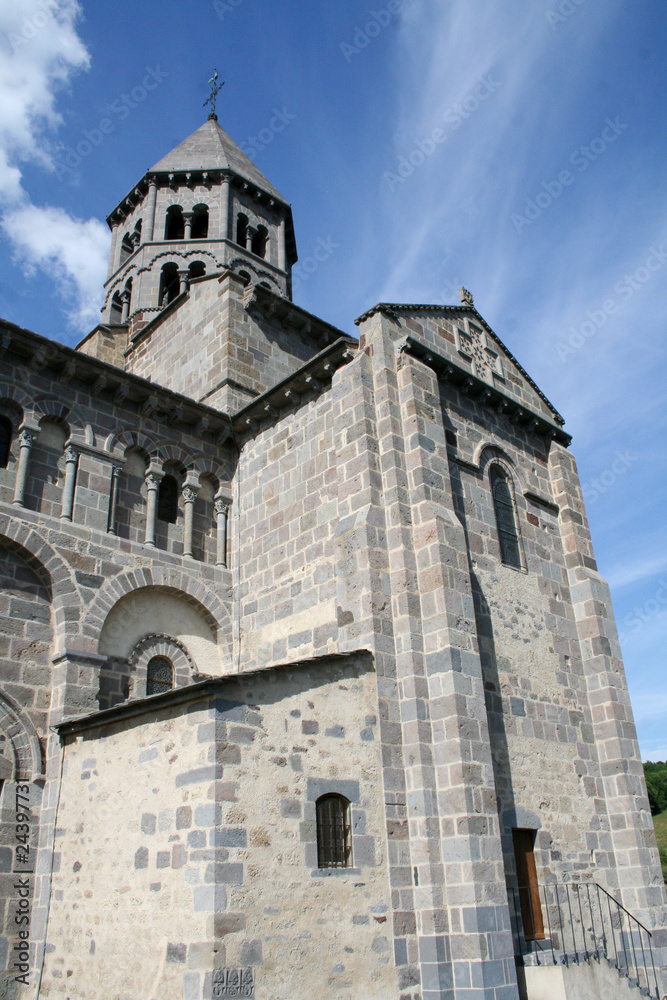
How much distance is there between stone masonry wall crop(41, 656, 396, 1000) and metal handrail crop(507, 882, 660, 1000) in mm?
2493

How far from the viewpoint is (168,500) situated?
46.3ft

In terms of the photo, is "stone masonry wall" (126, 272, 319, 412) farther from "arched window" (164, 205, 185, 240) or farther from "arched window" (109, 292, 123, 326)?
"arched window" (164, 205, 185, 240)

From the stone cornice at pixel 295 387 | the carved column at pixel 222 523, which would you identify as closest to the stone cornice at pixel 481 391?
the stone cornice at pixel 295 387

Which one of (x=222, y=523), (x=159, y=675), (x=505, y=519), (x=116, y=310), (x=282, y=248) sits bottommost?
(x=159, y=675)

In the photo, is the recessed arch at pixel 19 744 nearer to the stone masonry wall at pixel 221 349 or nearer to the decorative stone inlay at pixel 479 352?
the stone masonry wall at pixel 221 349

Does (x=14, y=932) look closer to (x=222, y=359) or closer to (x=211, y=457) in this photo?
(x=211, y=457)

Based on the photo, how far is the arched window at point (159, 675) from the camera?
482 inches

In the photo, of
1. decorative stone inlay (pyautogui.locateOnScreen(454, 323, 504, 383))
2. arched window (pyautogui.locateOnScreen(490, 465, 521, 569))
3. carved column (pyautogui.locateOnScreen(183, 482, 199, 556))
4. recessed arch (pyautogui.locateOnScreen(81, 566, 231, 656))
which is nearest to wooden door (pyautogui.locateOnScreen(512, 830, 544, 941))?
arched window (pyautogui.locateOnScreen(490, 465, 521, 569))

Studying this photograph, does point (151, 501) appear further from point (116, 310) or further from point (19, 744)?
point (116, 310)

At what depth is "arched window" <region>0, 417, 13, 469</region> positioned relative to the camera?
39.4ft

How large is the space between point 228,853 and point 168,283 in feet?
59.5

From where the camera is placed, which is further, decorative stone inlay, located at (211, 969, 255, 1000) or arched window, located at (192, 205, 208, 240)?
arched window, located at (192, 205, 208, 240)

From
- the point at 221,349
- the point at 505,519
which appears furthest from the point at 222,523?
the point at 505,519

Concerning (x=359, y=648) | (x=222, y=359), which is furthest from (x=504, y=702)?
(x=222, y=359)
